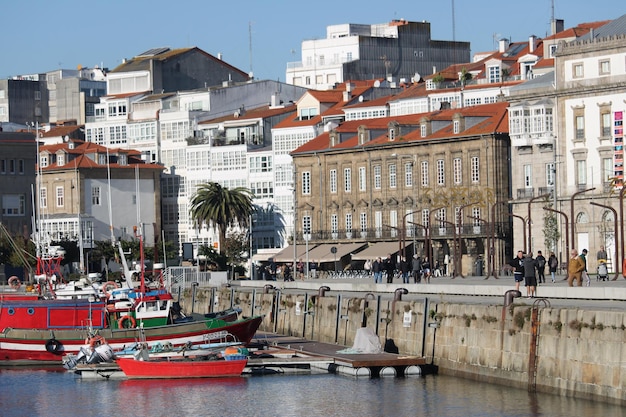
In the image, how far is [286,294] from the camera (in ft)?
233

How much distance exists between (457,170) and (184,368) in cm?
5259

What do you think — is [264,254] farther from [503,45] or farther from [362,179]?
[503,45]

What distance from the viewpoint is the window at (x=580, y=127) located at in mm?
93062

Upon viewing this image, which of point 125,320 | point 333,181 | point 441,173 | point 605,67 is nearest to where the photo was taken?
point 125,320

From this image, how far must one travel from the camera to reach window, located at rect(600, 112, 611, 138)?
91.2 m

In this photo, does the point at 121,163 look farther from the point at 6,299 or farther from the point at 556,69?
the point at 6,299

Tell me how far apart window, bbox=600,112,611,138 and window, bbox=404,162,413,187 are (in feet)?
68.2

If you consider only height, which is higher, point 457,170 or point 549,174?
point 457,170

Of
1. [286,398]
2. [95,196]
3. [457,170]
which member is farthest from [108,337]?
[95,196]

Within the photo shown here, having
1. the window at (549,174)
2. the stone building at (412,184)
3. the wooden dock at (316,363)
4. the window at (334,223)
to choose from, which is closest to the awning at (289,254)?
the stone building at (412,184)

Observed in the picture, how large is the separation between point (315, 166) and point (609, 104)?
104 ft

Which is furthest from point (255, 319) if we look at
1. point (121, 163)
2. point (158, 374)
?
point (121, 163)

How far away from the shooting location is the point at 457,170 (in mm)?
106188

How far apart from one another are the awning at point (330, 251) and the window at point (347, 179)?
3890 millimetres
